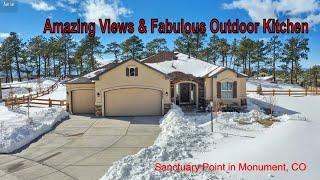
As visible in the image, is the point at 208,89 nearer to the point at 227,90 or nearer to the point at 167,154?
the point at 227,90

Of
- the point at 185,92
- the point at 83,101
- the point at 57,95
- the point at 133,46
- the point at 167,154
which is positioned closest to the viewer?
the point at 167,154

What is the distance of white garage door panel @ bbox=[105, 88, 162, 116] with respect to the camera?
78.6 feet

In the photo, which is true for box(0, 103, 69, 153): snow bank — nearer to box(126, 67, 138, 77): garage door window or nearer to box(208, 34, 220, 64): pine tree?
box(126, 67, 138, 77): garage door window

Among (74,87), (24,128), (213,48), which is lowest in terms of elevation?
(24,128)

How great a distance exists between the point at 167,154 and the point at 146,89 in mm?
12316

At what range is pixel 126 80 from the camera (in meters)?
23.8

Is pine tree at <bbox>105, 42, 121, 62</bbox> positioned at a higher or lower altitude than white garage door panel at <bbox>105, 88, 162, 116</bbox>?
higher

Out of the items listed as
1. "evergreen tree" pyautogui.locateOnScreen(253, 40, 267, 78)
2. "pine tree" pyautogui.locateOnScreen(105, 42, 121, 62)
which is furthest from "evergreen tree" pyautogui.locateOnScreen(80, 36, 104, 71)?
"evergreen tree" pyautogui.locateOnScreen(253, 40, 267, 78)

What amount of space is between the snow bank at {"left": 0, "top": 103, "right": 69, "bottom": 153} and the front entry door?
34.6 ft

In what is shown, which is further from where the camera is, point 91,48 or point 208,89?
point 91,48

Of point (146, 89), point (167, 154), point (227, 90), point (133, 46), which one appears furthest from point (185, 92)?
point (133, 46)

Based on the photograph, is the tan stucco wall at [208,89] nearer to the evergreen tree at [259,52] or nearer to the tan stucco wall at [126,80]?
the tan stucco wall at [126,80]

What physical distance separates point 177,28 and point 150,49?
152 feet

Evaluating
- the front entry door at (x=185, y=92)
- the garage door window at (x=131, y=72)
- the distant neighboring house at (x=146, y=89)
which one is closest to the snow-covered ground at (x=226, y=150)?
the distant neighboring house at (x=146, y=89)
